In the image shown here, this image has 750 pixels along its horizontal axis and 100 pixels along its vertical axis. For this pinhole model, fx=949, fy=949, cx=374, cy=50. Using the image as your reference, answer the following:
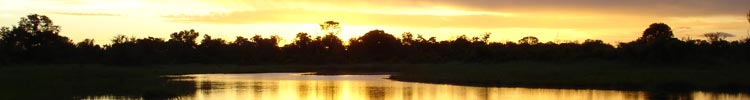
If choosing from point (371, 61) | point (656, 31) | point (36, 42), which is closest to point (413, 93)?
point (656, 31)

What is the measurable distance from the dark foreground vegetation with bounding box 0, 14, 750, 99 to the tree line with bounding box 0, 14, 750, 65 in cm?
13

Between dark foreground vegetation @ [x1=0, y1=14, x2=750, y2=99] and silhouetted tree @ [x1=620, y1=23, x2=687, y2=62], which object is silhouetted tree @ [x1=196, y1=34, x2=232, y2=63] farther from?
silhouetted tree @ [x1=620, y1=23, x2=687, y2=62]

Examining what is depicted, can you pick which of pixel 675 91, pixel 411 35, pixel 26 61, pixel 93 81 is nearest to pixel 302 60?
pixel 411 35

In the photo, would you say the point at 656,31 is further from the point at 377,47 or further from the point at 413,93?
the point at 413,93

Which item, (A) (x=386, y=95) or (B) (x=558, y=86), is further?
(B) (x=558, y=86)

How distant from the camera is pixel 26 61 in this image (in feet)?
299

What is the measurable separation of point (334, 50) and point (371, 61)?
21.7 feet

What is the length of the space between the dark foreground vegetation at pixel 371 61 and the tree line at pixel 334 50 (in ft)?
0.43

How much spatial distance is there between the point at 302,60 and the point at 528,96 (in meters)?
78.3

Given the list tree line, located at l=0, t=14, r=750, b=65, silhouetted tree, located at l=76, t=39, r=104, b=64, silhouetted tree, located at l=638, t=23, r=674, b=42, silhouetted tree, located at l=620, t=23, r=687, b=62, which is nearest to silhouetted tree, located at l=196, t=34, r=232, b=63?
tree line, located at l=0, t=14, r=750, b=65

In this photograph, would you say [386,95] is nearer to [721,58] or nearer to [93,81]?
[93,81]

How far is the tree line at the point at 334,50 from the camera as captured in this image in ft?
232

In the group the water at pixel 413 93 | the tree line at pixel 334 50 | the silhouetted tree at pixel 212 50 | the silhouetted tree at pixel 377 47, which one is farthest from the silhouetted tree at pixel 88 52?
the water at pixel 413 93

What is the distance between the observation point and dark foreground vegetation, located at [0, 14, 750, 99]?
45594 millimetres
